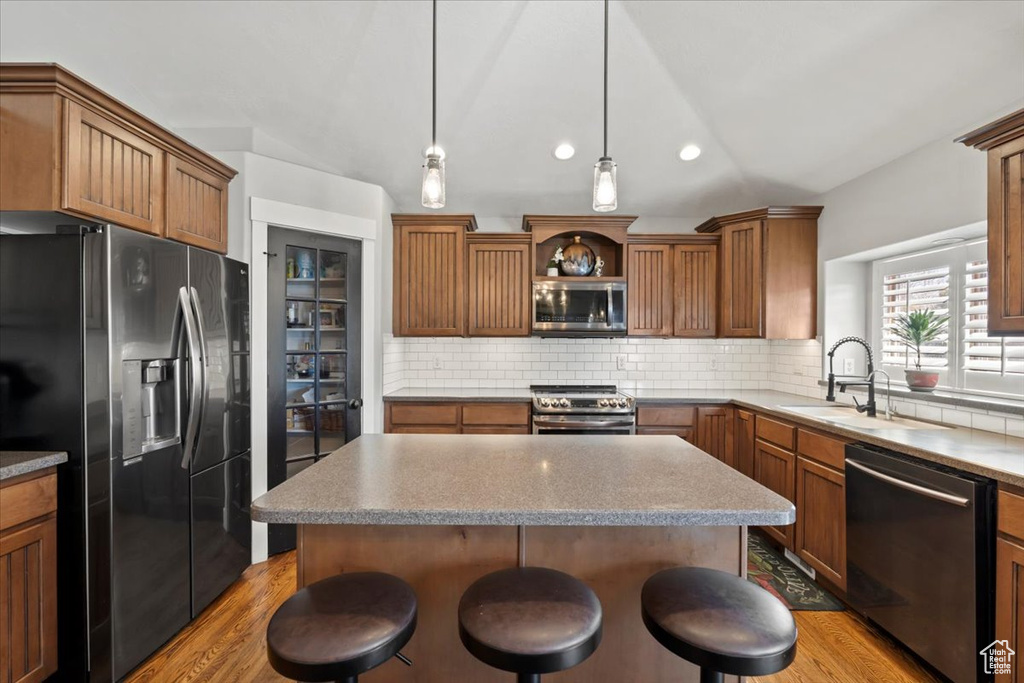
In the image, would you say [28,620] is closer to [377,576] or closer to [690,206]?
[377,576]

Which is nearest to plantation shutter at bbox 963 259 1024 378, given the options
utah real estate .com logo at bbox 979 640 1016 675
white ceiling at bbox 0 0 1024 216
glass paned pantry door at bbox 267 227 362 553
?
white ceiling at bbox 0 0 1024 216

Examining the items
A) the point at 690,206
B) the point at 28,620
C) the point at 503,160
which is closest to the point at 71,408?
the point at 28,620

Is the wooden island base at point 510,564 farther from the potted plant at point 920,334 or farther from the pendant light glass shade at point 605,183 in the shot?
the potted plant at point 920,334

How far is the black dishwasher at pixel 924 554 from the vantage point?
169 cm

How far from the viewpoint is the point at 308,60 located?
2613mm

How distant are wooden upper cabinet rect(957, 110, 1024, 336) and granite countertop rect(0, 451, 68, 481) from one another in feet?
11.9

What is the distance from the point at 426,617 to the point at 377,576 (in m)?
0.29

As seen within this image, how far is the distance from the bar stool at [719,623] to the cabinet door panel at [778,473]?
188cm

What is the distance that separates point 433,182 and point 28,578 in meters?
1.99

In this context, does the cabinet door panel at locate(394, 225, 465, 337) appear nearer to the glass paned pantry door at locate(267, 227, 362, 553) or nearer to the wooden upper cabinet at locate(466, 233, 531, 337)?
the wooden upper cabinet at locate(466, 233, 531, 337)

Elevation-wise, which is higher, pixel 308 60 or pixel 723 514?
pixel 308 60

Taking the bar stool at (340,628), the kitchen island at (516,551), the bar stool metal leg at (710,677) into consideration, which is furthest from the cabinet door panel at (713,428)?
the bar stool at (340,628)

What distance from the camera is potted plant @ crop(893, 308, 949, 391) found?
2.65 meters

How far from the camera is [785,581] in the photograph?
A: 270 centimetres
